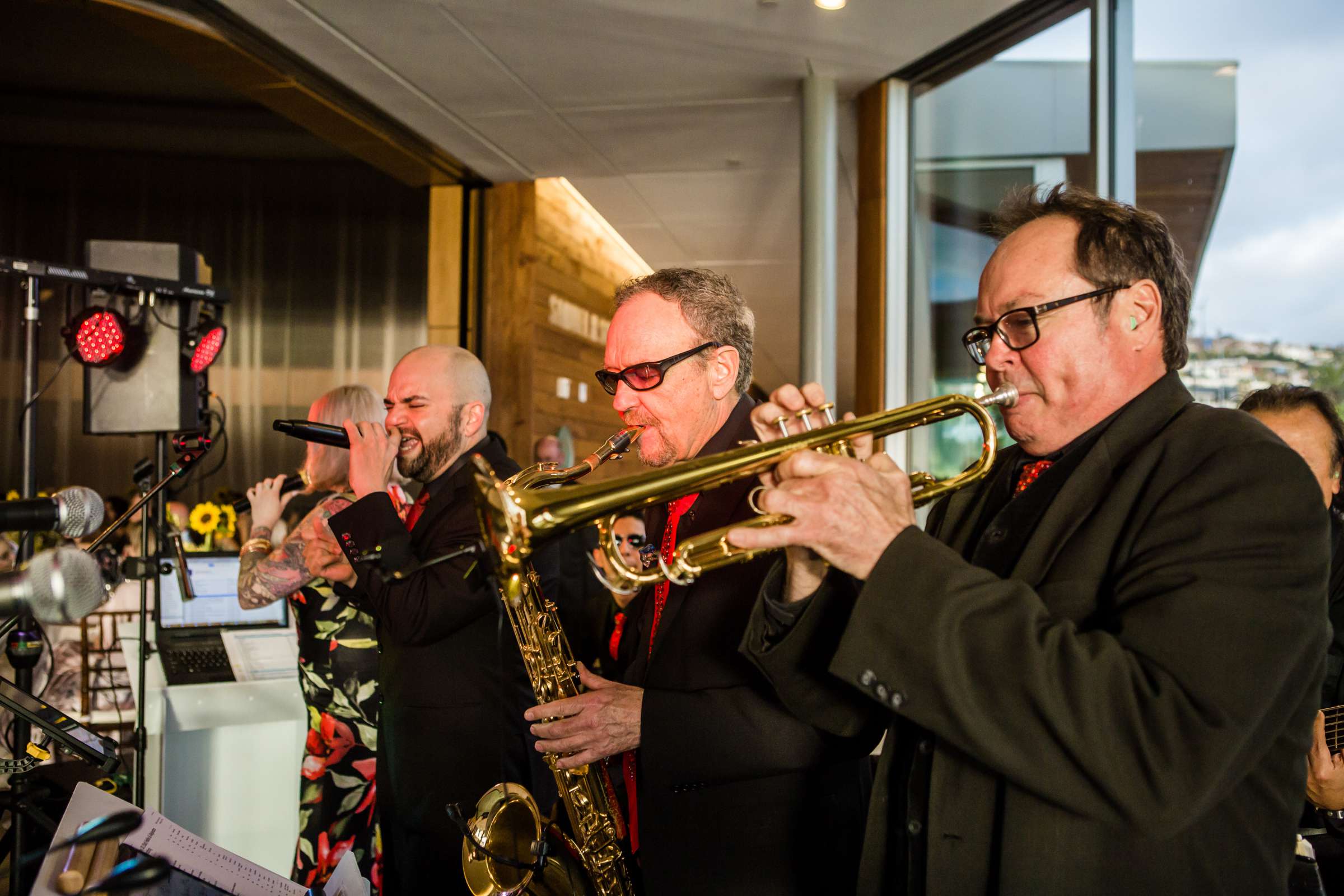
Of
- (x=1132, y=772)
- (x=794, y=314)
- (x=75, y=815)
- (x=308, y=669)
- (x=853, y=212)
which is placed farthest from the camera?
(x=794, y=314)

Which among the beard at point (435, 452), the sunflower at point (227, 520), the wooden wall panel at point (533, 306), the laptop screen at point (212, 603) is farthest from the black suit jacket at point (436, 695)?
the wooden wall panel at point (533, 306)

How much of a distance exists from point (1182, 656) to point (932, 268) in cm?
427

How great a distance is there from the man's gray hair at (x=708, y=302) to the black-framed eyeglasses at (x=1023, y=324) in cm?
70

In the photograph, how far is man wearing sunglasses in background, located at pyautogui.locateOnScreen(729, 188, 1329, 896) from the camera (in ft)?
3.43

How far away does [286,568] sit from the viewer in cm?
288

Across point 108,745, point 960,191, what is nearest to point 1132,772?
point 108,745

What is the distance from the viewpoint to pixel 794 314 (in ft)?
37.0

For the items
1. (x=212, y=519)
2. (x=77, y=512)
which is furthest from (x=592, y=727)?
(x=212, y=519)

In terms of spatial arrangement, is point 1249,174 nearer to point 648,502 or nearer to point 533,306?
point 648,502

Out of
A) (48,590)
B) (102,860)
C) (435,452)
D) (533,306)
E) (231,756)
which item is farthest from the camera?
(533,306)

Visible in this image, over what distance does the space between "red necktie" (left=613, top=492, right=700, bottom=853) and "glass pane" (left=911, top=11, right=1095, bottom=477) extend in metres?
2.67

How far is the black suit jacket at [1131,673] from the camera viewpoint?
1038 millimetres

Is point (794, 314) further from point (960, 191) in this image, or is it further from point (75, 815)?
point (75, 815)

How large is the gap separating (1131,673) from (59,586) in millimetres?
1104
